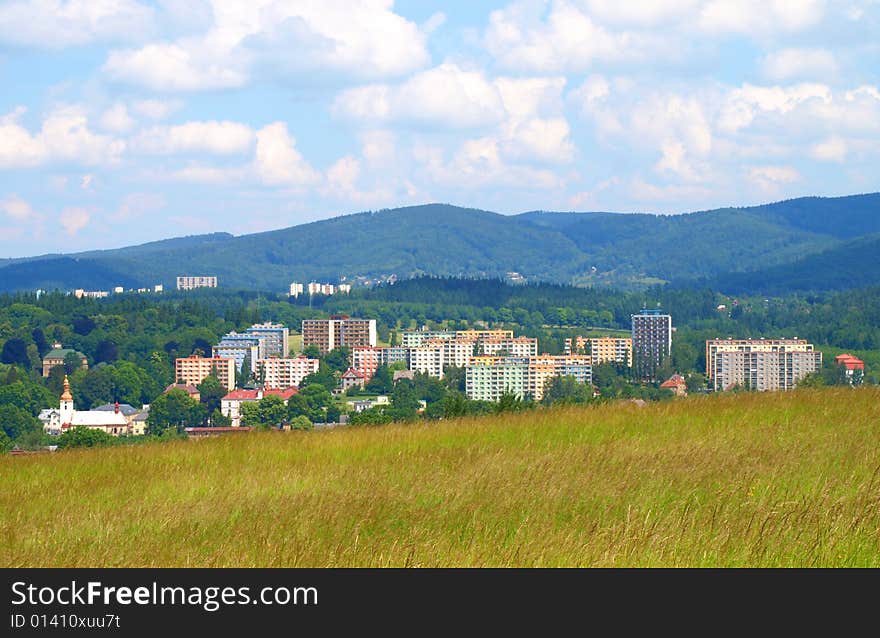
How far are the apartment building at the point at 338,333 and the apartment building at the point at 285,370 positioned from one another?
18.9 meters

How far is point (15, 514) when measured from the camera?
830cm

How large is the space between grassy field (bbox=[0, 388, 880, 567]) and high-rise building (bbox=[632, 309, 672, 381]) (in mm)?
119348

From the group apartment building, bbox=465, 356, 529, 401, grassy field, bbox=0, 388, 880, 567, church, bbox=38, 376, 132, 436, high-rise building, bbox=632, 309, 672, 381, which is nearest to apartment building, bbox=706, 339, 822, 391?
high-rise building, bbox=632, 309, 672, 381

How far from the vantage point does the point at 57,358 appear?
131 meters

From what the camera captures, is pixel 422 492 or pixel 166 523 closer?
pixel 166 523

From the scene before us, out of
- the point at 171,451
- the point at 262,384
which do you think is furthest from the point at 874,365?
the point at 171,451

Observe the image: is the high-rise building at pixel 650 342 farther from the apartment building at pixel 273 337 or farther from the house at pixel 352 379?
the apartment building at pixel 273 337

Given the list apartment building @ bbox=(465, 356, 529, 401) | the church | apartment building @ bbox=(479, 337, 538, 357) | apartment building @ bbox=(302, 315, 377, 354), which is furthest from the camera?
apartment building @ bbox=(302, 315, 377, 354)

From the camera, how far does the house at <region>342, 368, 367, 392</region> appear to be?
125188 mm

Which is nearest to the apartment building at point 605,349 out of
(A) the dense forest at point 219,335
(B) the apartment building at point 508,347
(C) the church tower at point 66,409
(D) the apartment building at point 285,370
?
(A) the dense forest at point 219,335

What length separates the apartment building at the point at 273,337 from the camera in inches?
6206

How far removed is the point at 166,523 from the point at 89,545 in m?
0.60

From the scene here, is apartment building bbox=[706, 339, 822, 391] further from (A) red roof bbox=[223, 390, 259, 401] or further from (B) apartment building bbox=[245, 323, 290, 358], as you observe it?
(B) apartment building bbox=[245, 323, 290, 358]
